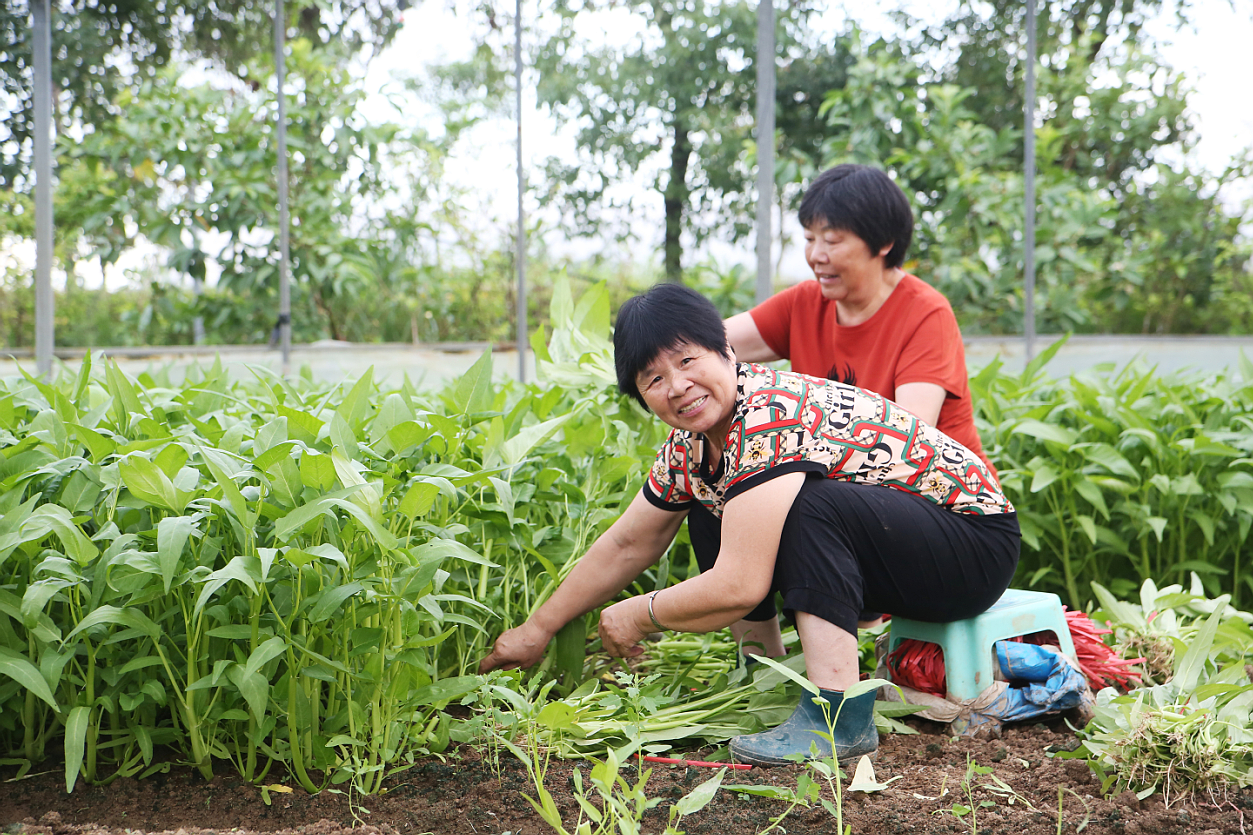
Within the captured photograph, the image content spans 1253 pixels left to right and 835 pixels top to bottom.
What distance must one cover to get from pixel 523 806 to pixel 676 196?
6436mm

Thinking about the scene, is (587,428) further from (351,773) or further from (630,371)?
(351,773)

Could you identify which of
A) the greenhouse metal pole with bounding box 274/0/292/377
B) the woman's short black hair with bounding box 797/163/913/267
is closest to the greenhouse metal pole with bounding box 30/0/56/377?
the greenhouse metal pole with bounding box 274/0/292/377

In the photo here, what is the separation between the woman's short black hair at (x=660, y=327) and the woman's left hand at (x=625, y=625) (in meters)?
0.36

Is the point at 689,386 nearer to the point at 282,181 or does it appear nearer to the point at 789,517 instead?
the point at 789,517

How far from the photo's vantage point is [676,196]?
285 inches

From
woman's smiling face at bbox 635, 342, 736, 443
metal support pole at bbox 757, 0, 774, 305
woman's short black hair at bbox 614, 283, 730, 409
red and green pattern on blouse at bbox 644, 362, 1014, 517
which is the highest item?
metal support pole at bbox 757, 0, 774, 305

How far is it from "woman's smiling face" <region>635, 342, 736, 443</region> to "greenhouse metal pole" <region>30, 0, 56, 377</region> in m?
2.72

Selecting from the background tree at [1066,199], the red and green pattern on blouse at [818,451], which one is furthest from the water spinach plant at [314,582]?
the background tree at [1066,199]

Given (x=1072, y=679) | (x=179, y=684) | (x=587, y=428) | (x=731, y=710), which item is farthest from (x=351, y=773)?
(x=1072, y=679)

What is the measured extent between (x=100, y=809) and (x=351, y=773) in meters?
0.31

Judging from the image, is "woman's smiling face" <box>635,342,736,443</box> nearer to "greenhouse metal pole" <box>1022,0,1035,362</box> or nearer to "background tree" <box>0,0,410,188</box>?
"greenhouse metal pole" <box>1022,0,1035,362</box>

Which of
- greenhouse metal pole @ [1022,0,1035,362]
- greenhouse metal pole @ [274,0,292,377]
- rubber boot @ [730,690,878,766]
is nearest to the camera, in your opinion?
rubber boot @ [730,690,878,766]

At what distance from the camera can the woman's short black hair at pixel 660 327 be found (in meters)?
1.35

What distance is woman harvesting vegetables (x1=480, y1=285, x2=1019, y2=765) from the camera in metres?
1.36
